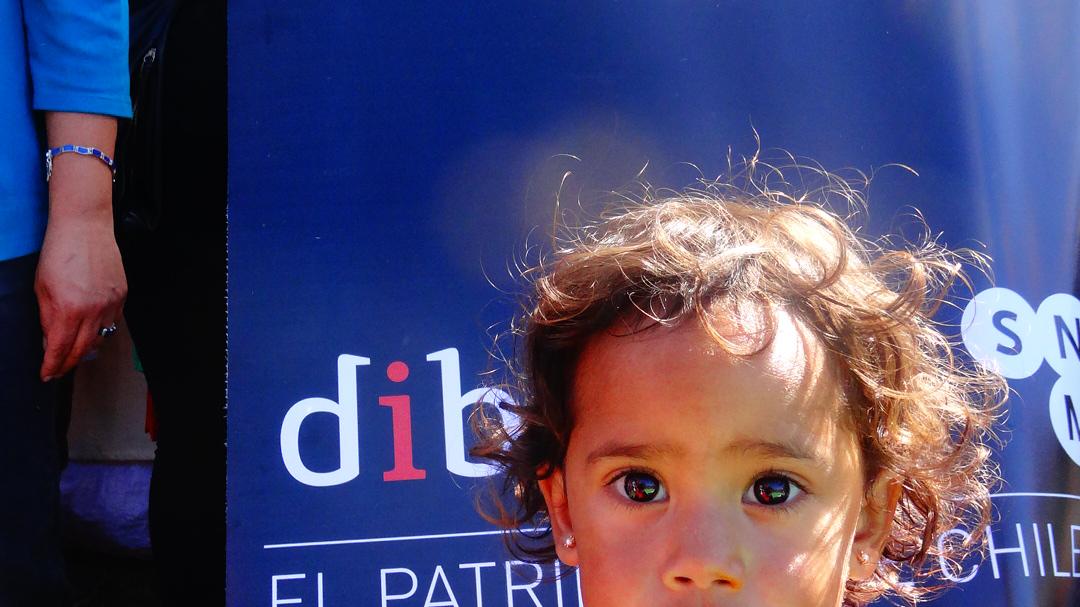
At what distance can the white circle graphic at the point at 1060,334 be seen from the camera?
1.92 metres

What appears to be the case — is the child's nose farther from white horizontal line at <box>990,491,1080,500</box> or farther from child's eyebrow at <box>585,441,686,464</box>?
white horizontal line at <box>990,491,1080,500</box>

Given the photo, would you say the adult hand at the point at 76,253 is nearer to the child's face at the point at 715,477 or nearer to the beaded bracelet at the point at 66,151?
the beaded bracelet at the point at 66,151

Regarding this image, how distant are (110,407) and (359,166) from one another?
1332 mm

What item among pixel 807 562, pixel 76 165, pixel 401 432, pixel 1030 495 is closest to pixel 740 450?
pixel 807 562

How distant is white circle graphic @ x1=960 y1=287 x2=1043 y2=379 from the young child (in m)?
0.42

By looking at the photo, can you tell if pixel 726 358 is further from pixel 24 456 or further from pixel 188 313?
pixel 188 313

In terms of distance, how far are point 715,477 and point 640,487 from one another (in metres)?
0.09

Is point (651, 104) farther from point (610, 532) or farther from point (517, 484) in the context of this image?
point (610, 532)

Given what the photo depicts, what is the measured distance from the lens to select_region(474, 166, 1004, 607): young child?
1120mm

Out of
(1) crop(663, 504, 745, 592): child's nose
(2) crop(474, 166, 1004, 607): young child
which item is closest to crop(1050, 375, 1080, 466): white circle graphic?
(2) crop(474, 166, 1004, 607): young child

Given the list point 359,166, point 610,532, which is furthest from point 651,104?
point 610,532

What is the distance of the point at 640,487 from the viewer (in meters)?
1.17

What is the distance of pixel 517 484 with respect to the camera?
1658mm

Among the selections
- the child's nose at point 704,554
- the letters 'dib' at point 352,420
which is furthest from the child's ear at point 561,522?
the letters 'dib' at point 352,420
